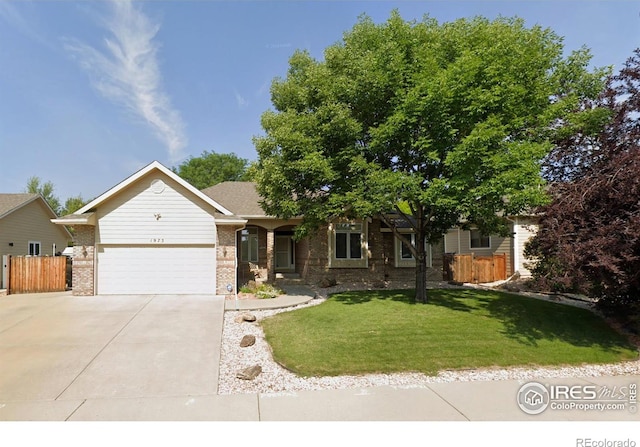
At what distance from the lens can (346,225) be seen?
56.5 ft

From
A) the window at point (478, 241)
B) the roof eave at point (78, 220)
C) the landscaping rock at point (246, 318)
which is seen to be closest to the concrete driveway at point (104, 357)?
the landscaping rock at point (246, 318)

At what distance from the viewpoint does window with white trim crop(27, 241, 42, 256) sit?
20367mm

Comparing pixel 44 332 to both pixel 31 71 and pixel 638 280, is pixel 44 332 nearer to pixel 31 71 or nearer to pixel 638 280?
pixel 31 71

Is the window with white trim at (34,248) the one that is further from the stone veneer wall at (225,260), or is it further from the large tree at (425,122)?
the large tree at (425,122)

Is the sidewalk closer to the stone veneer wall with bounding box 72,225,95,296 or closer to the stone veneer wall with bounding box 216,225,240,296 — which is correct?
the stone veneer wall with bounding box 216,225,240,296

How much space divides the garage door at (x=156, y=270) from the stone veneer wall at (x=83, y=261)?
27 centimetres

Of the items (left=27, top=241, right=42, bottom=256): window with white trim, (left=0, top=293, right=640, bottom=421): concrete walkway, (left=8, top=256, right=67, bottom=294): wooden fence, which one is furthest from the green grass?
(left=27, top=241, right=42, bottom=256): window with white trim

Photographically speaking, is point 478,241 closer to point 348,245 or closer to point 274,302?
point 348,245

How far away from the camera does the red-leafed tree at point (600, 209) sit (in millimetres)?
7168

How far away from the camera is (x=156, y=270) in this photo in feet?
45.2

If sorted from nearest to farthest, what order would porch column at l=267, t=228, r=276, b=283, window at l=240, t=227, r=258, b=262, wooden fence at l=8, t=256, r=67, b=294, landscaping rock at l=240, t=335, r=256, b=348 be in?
landscaping rock at l=240, t=335, r=256, b=348 < wooden fence at l=8, t=256, r=67, b=294 < porch column at l=267, t=228, r=276, b=283 < window at l=240, t=227, r=258, b=262

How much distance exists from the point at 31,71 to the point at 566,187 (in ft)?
55.7

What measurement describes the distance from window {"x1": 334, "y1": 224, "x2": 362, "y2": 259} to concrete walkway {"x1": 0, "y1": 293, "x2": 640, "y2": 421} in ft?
29.2
